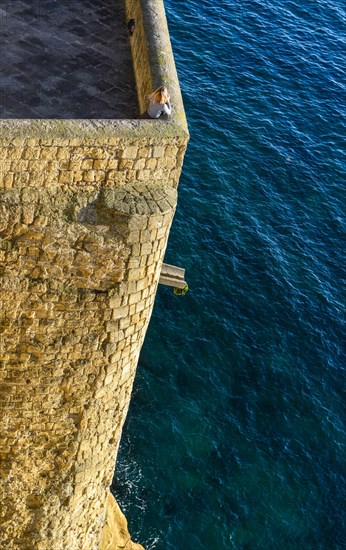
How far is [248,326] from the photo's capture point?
92.8 feet

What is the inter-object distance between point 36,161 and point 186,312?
1704cm

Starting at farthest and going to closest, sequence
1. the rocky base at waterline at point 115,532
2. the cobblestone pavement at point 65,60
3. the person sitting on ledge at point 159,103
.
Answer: the rocky base at waterline at point 115,532 < the cobblestone pavement at point 65,60 < the person sitting on ledge at point 159,103

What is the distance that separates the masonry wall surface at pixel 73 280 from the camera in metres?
11.9

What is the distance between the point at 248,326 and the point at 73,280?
16.1m

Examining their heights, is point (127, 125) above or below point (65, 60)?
above

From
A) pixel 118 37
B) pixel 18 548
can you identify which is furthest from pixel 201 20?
pixel 18 548

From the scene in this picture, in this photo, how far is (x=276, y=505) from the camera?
942 inches

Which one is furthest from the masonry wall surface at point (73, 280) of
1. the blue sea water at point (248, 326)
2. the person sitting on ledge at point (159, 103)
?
the blue sea water at point (248, 326)

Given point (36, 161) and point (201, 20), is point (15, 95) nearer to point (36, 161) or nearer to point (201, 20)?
point (36, 161)

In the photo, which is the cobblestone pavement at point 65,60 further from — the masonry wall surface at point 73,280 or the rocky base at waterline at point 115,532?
the rocky base at waterline at point 115,532

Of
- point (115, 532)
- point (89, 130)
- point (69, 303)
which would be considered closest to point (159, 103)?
point (89, 130)

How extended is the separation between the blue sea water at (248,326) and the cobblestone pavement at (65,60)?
499 inches

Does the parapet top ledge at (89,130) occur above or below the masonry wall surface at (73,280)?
above

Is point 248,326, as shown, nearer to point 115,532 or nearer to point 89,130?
point 115,532
